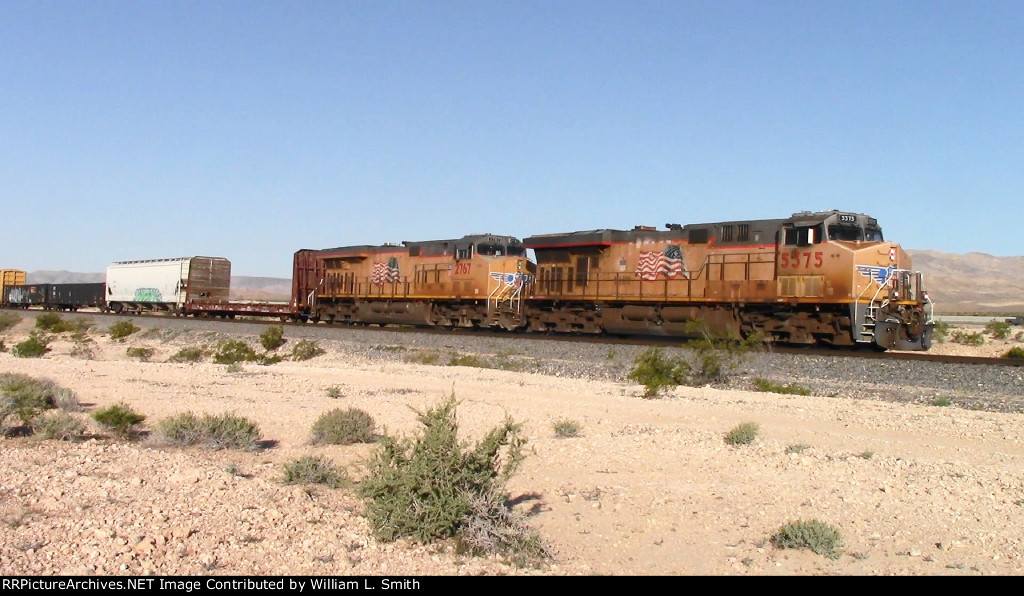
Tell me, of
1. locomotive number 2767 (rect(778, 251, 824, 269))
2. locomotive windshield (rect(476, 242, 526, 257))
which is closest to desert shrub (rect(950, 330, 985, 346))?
locomotive number 2767 (rect(778, 251, 824, 269))

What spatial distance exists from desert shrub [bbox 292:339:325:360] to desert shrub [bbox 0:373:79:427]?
1205cm

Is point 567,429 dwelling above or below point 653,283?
below

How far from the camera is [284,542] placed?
6133 millimetres

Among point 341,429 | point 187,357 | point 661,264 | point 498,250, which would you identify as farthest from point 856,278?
point 187,357

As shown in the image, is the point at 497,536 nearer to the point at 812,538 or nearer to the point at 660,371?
the point at 812,538

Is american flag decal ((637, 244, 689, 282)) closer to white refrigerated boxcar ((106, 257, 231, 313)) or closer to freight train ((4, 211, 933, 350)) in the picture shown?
freight train ((4, 211, 933, 350))

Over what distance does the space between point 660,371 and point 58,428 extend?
11.6 meters

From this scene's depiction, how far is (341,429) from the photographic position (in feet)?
34.8

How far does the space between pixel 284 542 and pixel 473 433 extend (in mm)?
5251

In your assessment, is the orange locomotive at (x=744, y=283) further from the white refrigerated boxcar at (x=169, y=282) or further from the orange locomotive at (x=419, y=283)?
the white refrigerated boxcar at (x=169, y=282)

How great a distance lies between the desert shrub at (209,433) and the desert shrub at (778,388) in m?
10.2

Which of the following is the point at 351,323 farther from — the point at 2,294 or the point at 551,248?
the point at 2,294

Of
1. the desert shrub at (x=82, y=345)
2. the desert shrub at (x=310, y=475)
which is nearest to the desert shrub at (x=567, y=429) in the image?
the desert shrub at (x=310, y=475)

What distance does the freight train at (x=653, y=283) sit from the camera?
20.7 metres
